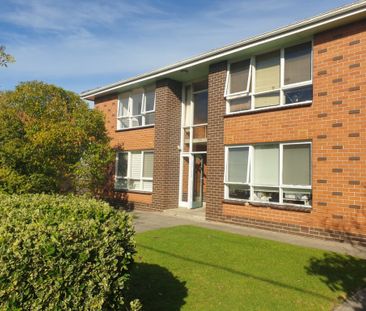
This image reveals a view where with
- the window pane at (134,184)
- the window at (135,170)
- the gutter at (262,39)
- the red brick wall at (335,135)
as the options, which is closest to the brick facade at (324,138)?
the red brick wall at (335,135)

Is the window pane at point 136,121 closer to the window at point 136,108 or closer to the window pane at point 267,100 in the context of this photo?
the window at point 136,108

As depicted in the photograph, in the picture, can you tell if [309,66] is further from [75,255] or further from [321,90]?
[75,255]

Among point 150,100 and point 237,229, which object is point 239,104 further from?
point 150,100

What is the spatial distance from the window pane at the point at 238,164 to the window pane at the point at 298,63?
275 centimetres

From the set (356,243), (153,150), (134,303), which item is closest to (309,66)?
(356,243)

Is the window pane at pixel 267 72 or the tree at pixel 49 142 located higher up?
the window pane at pixel 267 72

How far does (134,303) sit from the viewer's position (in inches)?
138

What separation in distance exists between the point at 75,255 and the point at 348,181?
7866 millimetres

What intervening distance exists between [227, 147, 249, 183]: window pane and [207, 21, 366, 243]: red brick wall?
139 cm

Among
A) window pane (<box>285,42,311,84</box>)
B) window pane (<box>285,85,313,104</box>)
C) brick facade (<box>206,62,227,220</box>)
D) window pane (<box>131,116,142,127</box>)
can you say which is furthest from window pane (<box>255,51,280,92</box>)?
window pane (<box>131,116,142,127</box>)

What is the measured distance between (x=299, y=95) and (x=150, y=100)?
7516 millimetres

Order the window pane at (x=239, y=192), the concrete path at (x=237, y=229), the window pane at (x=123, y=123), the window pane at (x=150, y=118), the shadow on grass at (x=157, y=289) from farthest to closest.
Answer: the window pane at (x=123, y=123)
the window pane at (x=150, y=118)
the window pane at (x=239, y=192)
the concrete path at (x=237, y=229)
the shadow on grass at (x=157, y=289)

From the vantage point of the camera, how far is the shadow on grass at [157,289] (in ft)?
15.2

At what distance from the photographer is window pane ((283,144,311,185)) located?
31.5 ft
